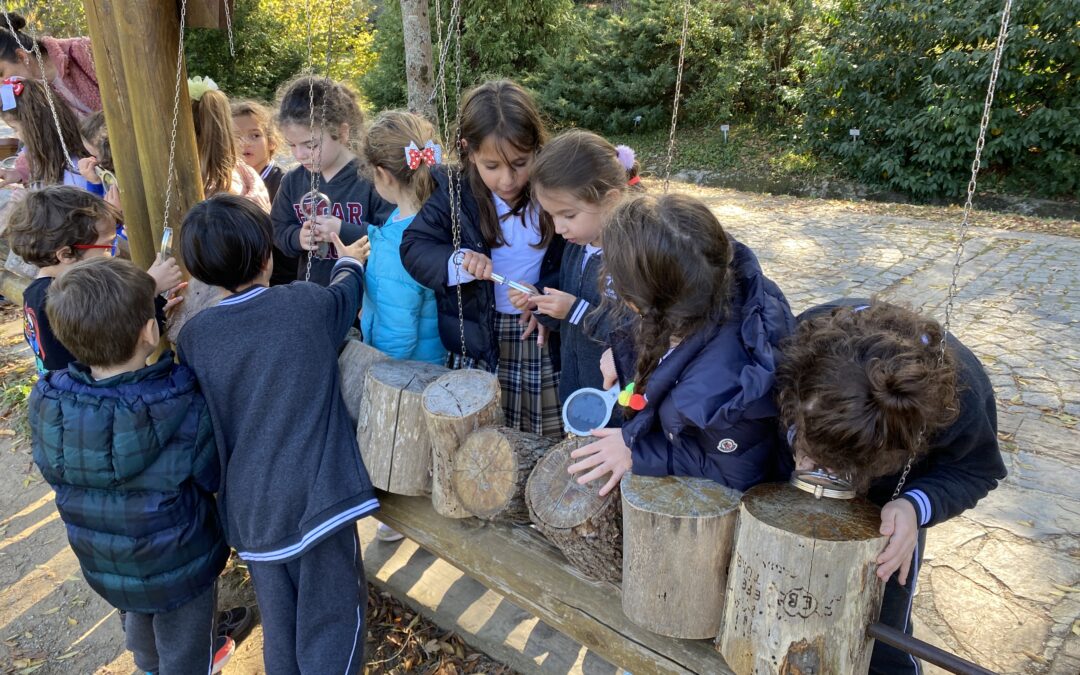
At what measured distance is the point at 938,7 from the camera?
9.96 meters

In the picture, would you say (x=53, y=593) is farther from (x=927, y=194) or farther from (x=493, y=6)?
(x=493, y=6)

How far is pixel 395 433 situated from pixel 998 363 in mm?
4519

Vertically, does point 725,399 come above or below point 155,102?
below

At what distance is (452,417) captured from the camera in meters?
1.95

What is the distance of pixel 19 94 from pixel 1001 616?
17.0 feet

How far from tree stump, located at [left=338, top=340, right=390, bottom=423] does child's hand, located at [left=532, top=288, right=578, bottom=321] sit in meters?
0.54

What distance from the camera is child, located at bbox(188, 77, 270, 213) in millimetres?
3125

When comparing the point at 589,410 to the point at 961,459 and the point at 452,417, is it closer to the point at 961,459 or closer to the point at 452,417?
the point at 452,417

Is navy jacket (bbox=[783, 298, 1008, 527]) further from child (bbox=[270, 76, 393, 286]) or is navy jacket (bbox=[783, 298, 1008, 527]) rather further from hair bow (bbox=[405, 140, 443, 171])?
child (bbox=[270, 76, 393, 286])

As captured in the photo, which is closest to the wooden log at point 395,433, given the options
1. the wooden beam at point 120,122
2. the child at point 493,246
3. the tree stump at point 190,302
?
the child at point 493,246

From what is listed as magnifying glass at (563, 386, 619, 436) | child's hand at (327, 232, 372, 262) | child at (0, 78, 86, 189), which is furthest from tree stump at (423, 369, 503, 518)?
child at (0, 78, 86, 189)

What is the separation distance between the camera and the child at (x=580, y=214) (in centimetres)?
205

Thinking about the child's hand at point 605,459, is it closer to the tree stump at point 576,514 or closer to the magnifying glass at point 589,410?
the tree stump at point 576,514

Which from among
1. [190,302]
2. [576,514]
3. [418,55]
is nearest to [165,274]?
[190,302]
